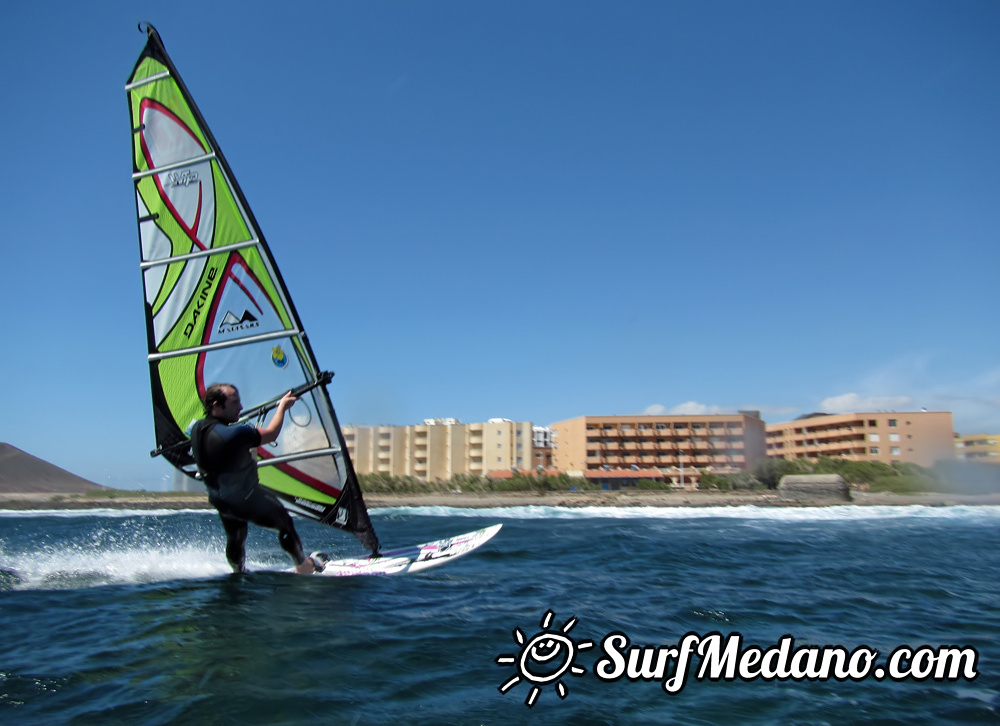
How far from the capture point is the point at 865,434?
6256 centimetres

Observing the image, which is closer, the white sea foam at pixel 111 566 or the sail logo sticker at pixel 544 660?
the sail logo sticker at pixel 544 660

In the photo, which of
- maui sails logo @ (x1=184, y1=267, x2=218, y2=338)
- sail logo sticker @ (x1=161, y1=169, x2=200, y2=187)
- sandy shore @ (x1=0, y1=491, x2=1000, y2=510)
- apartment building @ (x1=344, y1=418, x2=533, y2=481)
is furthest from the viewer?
apartment building @ (x1=344, y1=418, x2=533, y2=481)

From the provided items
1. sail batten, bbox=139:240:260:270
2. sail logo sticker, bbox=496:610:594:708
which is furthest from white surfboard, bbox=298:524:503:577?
sail batten, bbox=139:240:260:270

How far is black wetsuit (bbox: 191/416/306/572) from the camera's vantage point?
19.3ft

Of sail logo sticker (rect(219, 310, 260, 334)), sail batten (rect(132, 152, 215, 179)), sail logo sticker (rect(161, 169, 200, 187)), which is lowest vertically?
sail logo sticker (rect(219, 310, 260, 334))

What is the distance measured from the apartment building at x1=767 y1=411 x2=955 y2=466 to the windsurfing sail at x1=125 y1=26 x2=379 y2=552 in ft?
184

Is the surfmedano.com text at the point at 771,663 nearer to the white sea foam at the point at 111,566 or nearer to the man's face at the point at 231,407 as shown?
the man's face at the point at 231,407

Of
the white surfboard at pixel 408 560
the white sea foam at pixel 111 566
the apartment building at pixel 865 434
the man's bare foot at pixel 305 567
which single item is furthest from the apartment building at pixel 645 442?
the man's bare foot at pixel 305 567

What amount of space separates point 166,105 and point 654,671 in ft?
25.6

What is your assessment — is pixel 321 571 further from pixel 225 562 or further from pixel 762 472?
pixel 762 472

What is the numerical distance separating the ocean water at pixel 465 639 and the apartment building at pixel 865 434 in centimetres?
5375

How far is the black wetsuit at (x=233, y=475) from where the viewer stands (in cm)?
588

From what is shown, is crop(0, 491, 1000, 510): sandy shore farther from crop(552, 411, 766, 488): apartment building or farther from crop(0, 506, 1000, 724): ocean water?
crop(0, 506, 1000, 724): ocean water

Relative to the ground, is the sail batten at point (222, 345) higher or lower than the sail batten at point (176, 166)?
lower
